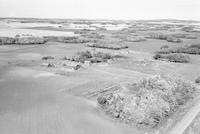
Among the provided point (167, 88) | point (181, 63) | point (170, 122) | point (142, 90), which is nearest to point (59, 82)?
point (142, 90)

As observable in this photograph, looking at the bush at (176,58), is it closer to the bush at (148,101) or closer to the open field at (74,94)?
the open field at (74,94)

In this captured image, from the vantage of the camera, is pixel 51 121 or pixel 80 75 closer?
pixel 51 121

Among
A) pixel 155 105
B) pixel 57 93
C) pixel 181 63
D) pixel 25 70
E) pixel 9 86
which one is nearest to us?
pixel 155 105

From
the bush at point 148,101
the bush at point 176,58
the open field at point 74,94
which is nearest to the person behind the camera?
the open field at point 74,94

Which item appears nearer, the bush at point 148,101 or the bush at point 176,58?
the bush at point 148,101

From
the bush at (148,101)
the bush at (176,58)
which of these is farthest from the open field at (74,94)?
the bush at (176,58)

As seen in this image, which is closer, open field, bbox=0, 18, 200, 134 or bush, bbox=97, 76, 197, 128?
open field, bbox=0, 18, 200, 134

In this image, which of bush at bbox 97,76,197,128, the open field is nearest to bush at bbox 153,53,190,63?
the open field

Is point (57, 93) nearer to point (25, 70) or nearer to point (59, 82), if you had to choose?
point (59, 82)

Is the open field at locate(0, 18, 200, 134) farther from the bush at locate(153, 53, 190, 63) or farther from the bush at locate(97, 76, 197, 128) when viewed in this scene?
the bush at locate(153, 53, 190, 63)
